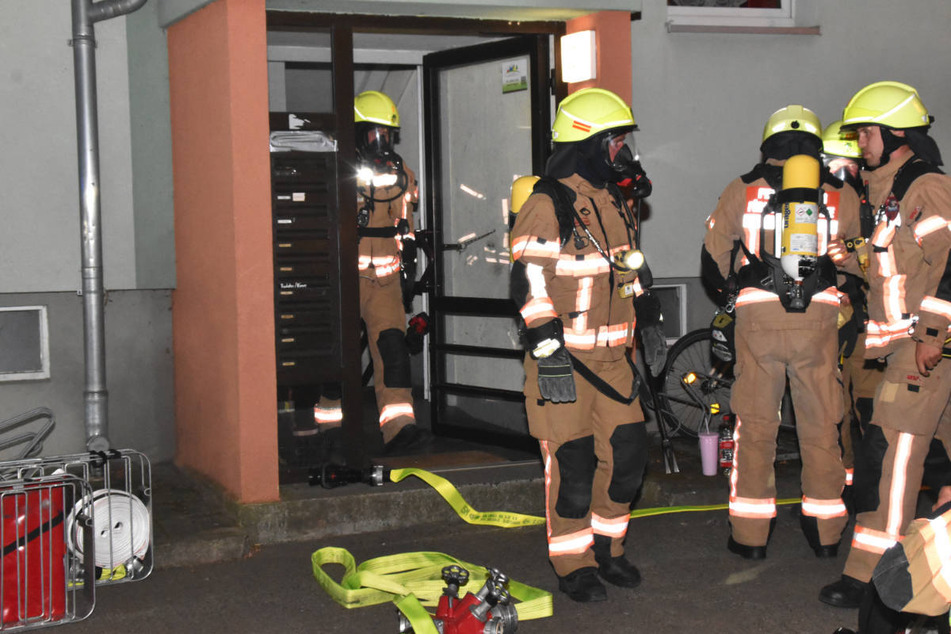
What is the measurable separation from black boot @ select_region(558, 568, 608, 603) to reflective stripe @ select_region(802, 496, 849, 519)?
4.25 ft

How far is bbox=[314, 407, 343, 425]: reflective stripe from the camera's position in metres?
6.42

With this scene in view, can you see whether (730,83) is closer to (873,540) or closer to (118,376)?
(873,540)

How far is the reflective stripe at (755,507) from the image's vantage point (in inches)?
217

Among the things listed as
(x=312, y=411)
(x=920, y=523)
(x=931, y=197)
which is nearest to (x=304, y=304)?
(x=312, y=411)

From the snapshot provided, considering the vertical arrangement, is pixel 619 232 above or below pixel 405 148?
below

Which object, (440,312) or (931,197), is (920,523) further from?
(440,312)

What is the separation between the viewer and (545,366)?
4.82m

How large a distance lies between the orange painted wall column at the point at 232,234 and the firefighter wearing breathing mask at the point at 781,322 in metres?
2.60

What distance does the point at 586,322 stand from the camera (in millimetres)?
5062

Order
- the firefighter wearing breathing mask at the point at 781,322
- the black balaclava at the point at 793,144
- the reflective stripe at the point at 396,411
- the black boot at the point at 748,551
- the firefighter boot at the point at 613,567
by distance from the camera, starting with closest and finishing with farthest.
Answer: the firefighter boot at the point at 613,567 → the firefighter wearing breathing mask at the point at 781,322 → the black balaclava at the point at 793,144 → the black boot at the point at 748,551 → the reflective stripe at the point at 396,411

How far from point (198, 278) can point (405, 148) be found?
396 cm

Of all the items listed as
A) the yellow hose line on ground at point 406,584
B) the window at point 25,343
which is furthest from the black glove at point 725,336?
the window at point 25,343

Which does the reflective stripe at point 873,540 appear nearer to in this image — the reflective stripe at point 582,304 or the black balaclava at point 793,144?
the reflective stripe at point 582,304

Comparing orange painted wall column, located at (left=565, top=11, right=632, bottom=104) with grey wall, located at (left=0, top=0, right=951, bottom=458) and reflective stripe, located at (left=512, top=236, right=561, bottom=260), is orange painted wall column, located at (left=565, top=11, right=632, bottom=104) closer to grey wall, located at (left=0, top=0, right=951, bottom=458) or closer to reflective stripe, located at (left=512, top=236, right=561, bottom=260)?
grey wall, located at (left=0, top=0, right=951, bottom=458)
